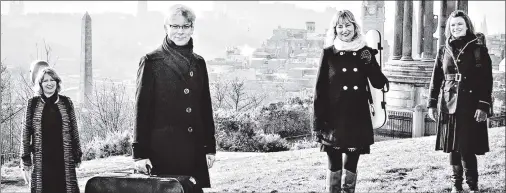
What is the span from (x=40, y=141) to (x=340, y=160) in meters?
2.70

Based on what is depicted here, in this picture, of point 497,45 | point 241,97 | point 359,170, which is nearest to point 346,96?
point 359,170

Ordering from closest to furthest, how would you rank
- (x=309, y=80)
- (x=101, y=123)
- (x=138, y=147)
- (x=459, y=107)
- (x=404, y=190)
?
(x=138, y=147), (x=459, y=107), (x=404, y=190), (x=309, y=80), (x=101, y=123)

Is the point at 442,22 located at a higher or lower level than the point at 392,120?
higher

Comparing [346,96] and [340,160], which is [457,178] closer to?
[340,160]

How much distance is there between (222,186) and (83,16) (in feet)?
56.5

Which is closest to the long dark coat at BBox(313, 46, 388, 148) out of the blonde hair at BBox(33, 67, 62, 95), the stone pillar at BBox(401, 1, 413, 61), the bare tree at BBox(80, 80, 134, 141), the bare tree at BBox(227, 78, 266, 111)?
the blonde hair at BBox(33, 67, 62, 95)

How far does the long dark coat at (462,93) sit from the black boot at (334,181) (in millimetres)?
1525

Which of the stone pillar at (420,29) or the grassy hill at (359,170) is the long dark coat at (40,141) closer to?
the grassy hill at (359,170)

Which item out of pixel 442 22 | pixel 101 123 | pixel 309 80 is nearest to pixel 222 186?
pixel 309 80

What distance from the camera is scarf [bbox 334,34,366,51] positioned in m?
5.43

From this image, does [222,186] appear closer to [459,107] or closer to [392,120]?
[459,107]

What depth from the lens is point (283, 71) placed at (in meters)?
15.1

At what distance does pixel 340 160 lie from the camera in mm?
5559

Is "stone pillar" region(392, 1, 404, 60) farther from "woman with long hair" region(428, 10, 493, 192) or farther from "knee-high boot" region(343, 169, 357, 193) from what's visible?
"knee-high boot" region(343, 169, 357, 193)
